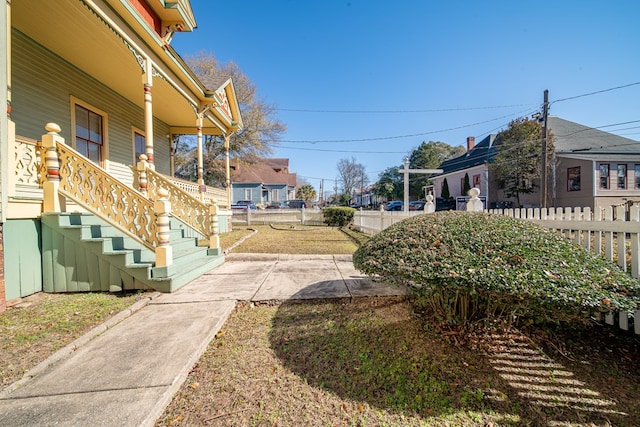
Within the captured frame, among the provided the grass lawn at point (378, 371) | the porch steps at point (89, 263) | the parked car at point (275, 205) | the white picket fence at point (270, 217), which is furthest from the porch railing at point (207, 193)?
the parked car at point (275, 205)

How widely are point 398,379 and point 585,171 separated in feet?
84.0

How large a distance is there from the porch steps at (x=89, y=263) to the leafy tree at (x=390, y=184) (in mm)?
39024

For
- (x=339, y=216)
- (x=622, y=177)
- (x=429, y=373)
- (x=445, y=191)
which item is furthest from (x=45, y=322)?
(x=445, y=191)

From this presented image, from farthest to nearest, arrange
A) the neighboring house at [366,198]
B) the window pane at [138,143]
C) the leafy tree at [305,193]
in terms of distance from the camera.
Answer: the neighboring house at [366,198], the leafy tree at [305,193], the window pane at [138,143]

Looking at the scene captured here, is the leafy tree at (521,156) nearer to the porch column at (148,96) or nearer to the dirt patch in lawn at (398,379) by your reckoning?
the dirt patch in lawn at (398,379)

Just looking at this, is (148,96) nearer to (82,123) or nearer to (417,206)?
(82,123)

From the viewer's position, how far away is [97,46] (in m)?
5.29

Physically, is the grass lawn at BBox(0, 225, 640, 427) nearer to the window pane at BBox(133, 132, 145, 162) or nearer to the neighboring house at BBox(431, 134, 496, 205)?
the window pane at BBox(133, 132, 145, 162)

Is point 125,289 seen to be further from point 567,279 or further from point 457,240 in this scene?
point 567,279

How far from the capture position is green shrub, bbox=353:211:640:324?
180cm

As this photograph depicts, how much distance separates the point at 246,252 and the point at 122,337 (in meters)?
4.22

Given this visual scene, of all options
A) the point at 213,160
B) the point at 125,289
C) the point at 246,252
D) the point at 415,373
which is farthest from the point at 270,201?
the point at 415,373

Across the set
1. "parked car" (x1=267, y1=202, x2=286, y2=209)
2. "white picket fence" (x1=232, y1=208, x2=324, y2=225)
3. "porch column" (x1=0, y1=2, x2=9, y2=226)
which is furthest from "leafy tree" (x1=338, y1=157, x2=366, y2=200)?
"porch column" (x1=0, y1=2, x2=9, y2=226)

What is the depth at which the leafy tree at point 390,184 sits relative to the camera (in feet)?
134
